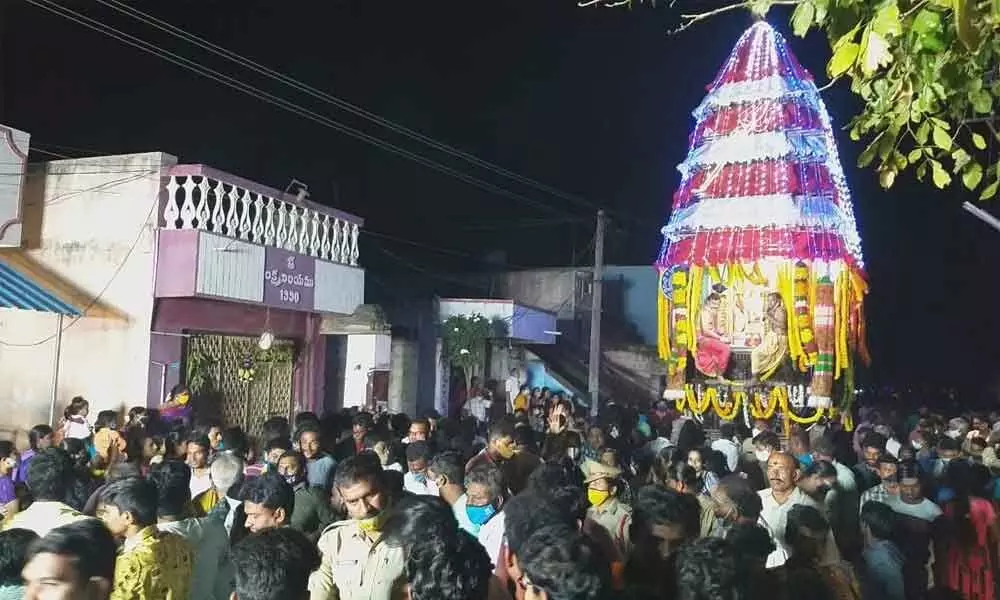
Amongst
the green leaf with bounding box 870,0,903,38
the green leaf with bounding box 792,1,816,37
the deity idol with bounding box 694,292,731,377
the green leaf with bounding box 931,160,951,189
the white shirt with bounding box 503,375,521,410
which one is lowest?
the white shirt with bounding box 503,375,521,410

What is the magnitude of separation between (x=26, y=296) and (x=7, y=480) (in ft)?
18.8

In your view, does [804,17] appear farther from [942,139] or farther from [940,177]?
[940,177]

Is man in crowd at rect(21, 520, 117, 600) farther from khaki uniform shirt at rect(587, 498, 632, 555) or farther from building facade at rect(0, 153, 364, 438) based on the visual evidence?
building facade at rect(0, 153, 364, 438)

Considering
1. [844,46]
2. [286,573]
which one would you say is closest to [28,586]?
[286,573]

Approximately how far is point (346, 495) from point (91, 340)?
9.44 metres

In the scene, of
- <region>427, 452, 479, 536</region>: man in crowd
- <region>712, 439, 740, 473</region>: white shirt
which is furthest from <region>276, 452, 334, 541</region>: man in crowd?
<region>712, 439, 740, 473</region>: white shirt

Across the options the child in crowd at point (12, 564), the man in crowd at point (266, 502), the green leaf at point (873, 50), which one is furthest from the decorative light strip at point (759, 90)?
the child in crowd at point (12, 564)

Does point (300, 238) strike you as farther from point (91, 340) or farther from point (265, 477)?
point (265, 477)

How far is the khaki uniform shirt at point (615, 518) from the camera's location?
4910mm

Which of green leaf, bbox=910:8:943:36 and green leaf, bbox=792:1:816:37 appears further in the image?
green leaf, bbox=792:1:816:37

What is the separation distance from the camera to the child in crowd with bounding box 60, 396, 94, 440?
9.66 meters

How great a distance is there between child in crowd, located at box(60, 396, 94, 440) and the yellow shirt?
20.0 ft

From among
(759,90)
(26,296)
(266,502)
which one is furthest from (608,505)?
(26,296)

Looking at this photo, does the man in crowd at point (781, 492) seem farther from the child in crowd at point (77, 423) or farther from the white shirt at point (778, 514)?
the child in crowd at point (77, 423)
